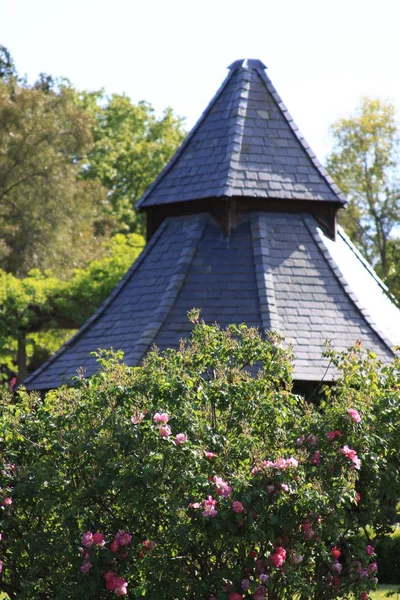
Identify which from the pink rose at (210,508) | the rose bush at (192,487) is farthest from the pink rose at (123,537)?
the pink rose at (210,508)

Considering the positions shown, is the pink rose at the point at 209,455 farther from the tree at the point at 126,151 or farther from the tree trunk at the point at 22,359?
the tree at the point at 126,151

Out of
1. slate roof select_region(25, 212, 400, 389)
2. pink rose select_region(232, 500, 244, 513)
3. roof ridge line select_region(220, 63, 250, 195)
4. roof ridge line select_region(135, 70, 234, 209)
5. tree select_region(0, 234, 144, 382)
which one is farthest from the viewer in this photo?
tree select_region(0, 234, 144, 382)

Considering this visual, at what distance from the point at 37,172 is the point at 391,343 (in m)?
27.1

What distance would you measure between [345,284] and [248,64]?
4554 mm

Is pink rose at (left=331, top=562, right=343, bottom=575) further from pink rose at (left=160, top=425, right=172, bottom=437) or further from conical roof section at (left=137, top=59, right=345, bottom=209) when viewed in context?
conical roof section at (left=137, top=59, right=345, bottom=209)

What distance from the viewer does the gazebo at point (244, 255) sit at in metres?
17.7

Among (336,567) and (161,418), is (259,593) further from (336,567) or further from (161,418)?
(161,418)

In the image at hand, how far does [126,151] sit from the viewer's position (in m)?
53.0

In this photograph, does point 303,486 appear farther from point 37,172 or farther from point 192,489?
point 37,172

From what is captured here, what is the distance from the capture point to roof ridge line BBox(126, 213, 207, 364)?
17406 mm

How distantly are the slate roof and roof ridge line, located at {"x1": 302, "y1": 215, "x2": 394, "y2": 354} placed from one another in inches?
0.6

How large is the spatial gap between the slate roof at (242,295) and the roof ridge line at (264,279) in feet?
0.05

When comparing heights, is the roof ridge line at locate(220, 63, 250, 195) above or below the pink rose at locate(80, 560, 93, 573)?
above

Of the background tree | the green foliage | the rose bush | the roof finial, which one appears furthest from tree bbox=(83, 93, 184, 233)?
the rose bush
